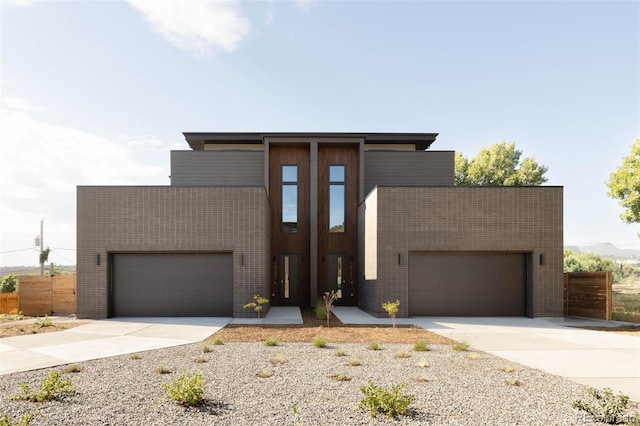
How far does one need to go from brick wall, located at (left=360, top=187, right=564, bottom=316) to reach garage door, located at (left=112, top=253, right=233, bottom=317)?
5.82 m

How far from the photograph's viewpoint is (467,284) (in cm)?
1423

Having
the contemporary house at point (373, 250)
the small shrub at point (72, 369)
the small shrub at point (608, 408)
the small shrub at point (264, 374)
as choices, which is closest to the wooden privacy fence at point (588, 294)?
the contemporary house at point (373, 250)

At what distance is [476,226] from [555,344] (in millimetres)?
5341

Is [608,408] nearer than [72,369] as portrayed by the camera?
Yes

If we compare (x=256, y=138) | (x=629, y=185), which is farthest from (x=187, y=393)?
(x=629, y=185)

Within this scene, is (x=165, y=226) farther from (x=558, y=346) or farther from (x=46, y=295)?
(x=558, y=346)

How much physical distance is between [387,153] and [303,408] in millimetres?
15276

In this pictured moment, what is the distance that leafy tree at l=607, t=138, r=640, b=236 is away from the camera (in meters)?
18.5

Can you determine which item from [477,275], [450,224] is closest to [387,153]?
[450,224]

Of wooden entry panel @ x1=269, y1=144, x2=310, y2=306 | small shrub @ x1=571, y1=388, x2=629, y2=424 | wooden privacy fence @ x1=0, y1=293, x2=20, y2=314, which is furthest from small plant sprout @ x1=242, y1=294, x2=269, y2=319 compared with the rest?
wooden privacy fence @ x1=0, y1=293, x2=20, y2=314

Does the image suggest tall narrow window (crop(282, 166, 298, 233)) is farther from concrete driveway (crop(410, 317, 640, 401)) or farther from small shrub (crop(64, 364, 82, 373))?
small shrub (crop(64, 364, 82, 373))

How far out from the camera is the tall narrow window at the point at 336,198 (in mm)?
18359

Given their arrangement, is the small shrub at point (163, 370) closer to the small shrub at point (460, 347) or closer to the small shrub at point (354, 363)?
the small shrub at point (354, 363)

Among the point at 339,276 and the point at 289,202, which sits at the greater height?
the point at 289,202
